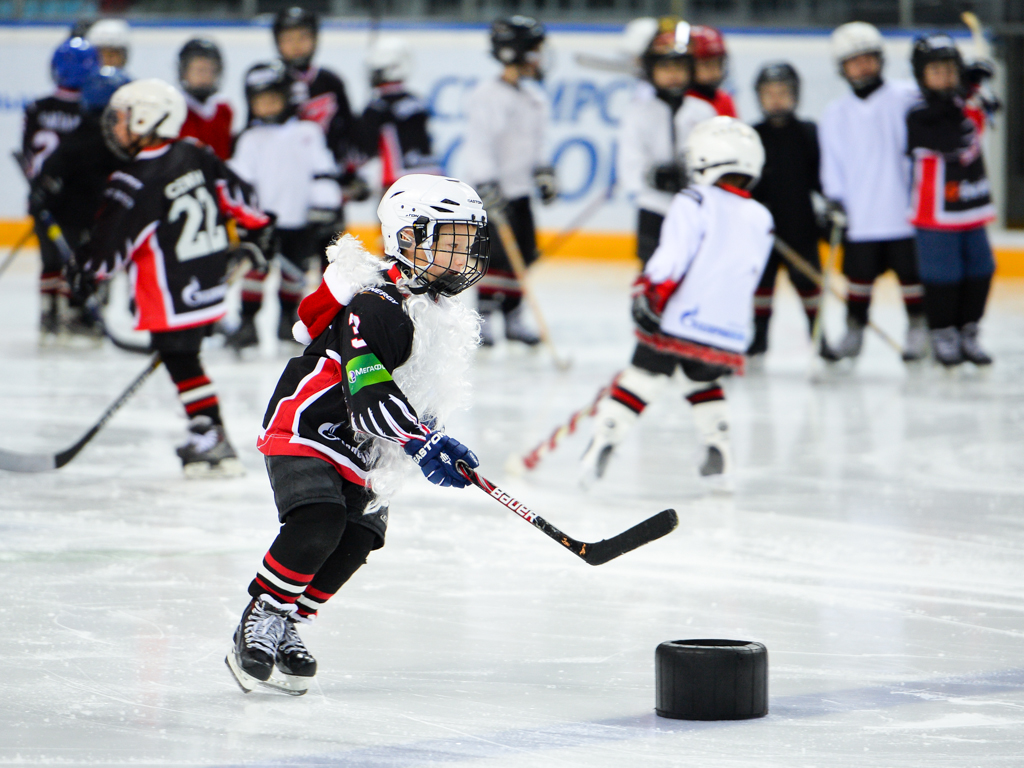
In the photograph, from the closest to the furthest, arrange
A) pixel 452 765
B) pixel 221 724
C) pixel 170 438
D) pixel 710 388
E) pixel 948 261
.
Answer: pixel 452 765
pixel 221 724
pixel 710 388
pixel 170 438
pixel 948 261

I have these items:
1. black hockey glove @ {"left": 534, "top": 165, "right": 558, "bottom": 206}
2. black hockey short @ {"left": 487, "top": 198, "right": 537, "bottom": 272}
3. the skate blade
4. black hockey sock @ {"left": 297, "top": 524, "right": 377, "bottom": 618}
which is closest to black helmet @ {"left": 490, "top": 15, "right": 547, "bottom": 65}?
black hockey glove @ {"left": 534, "top": 165, "right": 558, "bottom": 206}

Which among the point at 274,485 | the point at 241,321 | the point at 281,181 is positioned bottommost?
the point at 241,321

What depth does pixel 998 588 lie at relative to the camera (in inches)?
117

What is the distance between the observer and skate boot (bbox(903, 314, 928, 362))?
6164mm

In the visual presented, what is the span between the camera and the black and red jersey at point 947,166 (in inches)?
234

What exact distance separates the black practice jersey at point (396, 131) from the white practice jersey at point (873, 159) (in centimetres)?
187

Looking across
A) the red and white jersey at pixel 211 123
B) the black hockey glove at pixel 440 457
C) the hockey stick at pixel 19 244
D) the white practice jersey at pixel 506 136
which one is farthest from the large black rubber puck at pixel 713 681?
the red and white jersey at pixel 211 123

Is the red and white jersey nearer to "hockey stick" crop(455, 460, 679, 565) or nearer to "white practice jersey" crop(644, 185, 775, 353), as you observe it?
"white practice jersey" crop(644, 185, 775, 353)

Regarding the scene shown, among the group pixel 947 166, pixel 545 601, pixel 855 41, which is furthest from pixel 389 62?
pixel 545 601

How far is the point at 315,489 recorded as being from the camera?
224 centimetres

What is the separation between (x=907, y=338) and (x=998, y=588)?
3.36 m

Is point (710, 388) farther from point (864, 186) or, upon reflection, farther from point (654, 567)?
point (864, 186)

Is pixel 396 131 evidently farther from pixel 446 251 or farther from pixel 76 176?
pixel 446 251

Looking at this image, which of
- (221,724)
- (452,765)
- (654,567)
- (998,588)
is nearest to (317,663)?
(221,724)
